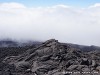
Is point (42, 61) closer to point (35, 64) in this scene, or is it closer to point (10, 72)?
point (35, 64)

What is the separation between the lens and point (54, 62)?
11694 centimetres

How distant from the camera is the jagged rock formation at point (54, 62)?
108562 mm

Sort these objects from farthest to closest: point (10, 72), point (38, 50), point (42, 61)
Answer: point (38, 50) < point (42, 61) < point (10, 72)

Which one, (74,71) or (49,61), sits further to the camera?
(49,61)

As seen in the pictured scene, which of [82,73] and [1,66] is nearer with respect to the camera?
[82,73]

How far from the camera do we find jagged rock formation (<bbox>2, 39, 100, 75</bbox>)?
108562 mm

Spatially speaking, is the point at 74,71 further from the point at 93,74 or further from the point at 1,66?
the point at 1,66

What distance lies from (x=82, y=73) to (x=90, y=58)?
70.9ft

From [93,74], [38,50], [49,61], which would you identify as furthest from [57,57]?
[93,74]

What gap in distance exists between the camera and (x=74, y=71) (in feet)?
352

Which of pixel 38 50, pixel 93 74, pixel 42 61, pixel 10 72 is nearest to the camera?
pixel 93 74

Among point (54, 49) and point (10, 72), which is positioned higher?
point (54, 49)

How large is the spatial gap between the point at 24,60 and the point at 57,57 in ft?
44.7

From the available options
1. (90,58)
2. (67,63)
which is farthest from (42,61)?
(90,58)
